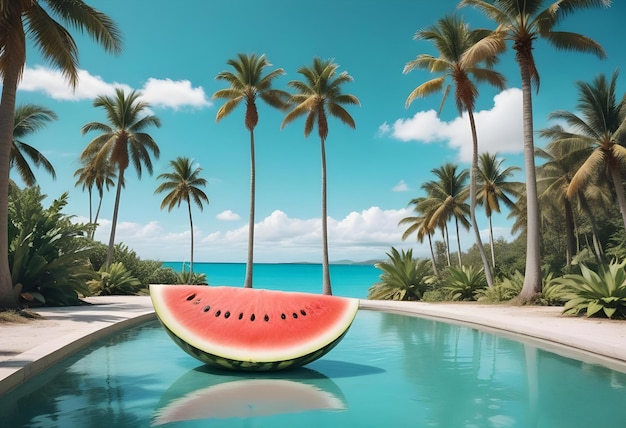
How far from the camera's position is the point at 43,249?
13.0 metres

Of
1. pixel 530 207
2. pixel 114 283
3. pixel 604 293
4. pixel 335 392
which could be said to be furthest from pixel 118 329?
pixel 530 207

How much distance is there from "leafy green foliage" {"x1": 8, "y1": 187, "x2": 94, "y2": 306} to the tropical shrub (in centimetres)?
1391

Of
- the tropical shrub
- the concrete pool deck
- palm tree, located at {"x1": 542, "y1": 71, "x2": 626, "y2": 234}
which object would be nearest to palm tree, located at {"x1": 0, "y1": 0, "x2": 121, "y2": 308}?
the concrete pool deck

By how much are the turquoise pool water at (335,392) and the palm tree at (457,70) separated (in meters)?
14.2

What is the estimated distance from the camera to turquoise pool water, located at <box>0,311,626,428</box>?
440 cm

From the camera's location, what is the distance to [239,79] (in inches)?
1011

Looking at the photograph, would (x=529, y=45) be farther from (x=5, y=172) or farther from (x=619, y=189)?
(x=5, y=172)

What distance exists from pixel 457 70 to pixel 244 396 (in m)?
19.2

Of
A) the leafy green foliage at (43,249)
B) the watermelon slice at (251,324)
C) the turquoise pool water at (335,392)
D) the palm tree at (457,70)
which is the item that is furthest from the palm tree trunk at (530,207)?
the leafy green foliage at (43,249)

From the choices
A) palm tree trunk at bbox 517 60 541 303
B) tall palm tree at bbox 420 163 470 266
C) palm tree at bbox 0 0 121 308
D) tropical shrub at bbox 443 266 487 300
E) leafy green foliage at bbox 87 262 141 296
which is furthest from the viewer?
tall palm tree at bbox 420 163 470 266

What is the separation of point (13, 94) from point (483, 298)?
1656 cm

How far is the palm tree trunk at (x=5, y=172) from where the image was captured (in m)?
11.0

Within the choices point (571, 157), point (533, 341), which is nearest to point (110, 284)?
point (533, 341)

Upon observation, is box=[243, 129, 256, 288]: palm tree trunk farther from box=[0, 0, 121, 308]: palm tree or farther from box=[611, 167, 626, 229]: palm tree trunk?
box=[611, 167, 626, 229]: palm tree trunk
